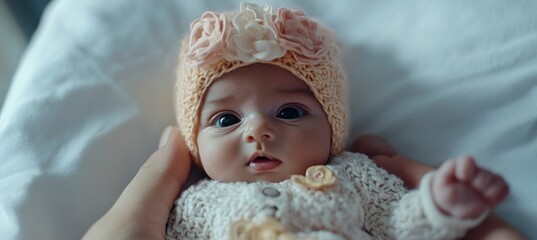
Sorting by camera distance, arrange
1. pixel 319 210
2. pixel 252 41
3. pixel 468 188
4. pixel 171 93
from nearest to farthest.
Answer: pixel 468 188 < pixel 319 210 < pixel 252 41 < pixel 171 93

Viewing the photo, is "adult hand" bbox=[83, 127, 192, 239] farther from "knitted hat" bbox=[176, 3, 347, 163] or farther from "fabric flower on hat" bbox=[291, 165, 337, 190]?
"fabric flower on hat" bbox=[291, 165, 337, 190]

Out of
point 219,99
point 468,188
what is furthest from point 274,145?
point 468,188

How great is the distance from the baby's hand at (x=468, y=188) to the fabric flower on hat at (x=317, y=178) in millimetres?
208

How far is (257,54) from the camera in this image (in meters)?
1.14

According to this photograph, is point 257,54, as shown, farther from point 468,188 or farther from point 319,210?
point 468,188

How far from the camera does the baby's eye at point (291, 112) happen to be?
1.17 metres

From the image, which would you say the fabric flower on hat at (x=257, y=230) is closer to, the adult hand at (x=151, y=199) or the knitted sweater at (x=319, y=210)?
the knitted sweater at (x=319, y=210)

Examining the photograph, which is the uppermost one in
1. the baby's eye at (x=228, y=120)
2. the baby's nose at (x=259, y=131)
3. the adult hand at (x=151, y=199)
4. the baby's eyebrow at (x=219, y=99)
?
the baby's eyebrow at (x=219, y=99)

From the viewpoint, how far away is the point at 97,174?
4.15ft

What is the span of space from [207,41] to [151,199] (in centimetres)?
32

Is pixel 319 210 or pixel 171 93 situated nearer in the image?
pixel 319 210

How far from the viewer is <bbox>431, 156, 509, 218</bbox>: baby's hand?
2.98ft

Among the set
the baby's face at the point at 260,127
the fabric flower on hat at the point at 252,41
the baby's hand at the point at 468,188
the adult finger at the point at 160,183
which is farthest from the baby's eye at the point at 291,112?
the baby's hand at the point at 468,188

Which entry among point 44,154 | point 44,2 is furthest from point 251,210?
point 44,2
